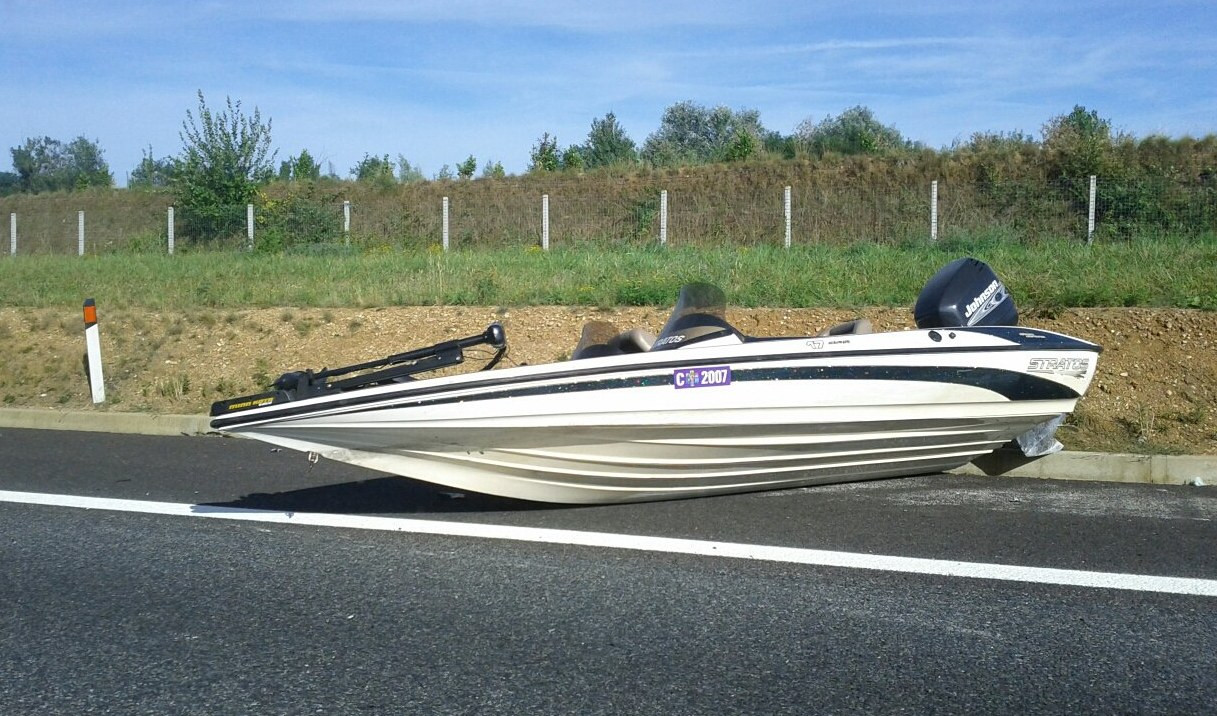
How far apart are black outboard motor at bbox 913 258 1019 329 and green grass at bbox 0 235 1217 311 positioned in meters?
3.56

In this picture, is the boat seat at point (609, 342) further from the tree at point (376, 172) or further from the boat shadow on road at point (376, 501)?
the tree at point (376, 172)

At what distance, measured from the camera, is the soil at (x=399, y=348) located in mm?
8088

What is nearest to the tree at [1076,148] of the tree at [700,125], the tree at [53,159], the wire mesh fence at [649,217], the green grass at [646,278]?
the wire mesh fence at [649,217]

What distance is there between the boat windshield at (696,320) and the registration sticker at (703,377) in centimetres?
25

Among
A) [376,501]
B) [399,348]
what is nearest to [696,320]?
[376,501]

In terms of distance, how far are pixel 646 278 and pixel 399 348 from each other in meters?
3.64

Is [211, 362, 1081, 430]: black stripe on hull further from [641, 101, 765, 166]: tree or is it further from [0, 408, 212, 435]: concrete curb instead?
[641, 101, 765, 166]: tree

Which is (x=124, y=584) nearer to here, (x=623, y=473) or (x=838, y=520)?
(x=623, y=473)

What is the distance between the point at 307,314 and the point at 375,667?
32.2 feet

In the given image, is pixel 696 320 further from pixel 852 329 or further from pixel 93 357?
pixel 93 357

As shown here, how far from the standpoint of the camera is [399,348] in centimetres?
1182

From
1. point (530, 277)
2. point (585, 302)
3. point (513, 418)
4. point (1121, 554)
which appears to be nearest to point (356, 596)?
point (513, 418)

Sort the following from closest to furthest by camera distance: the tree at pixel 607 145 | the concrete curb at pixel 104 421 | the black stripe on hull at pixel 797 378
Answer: the black stripe on hull at pixel 797 378 < the concrete curb at pixel 104 421 < the tree at pixel 607 145

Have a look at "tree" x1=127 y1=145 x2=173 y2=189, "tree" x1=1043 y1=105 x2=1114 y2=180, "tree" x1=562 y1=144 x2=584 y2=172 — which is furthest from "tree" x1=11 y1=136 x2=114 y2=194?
"tree" x1=1043 y1=105 x2=1114 y2=180
